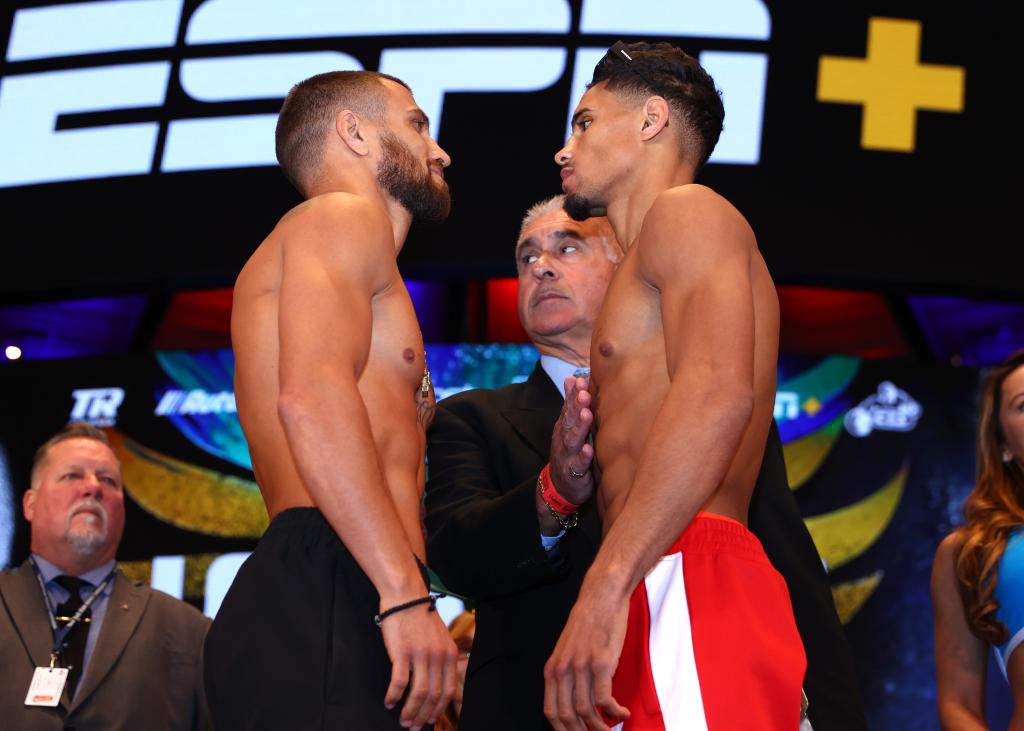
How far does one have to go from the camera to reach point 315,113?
9.97 ft

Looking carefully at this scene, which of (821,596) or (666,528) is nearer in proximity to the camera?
(666,528)

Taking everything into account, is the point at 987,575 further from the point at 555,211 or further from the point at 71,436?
the point at 71,436

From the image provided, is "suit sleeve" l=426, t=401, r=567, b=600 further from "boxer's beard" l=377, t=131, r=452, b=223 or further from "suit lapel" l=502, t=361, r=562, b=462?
"boxer's beard" l=377, t=131, r=452, b=223

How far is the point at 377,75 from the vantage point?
313 cm

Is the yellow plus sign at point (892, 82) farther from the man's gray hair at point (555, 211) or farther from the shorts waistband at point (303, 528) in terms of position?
the shorts waistband at point (303, 528)

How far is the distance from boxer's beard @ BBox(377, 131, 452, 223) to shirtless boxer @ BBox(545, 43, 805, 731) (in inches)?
20.6

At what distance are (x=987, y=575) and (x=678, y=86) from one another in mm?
A: 1723

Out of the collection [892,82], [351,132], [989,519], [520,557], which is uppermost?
[892,82]

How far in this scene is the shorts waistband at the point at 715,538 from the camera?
2.33 metres

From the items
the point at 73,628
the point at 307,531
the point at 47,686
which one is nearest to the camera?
the point at 307,531

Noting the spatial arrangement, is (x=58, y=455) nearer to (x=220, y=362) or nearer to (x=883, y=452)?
(x=220, y=362)

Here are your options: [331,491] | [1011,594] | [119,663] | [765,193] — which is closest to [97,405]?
[119,663]

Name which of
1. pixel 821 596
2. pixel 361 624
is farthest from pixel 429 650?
pixel 821 596

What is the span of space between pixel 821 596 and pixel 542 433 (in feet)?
2.90
